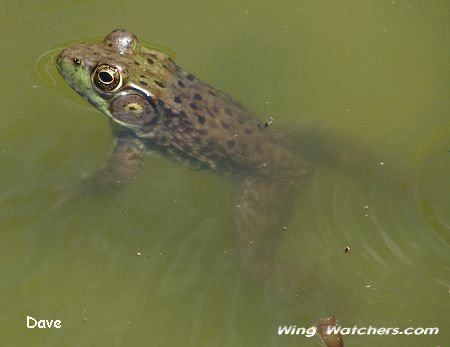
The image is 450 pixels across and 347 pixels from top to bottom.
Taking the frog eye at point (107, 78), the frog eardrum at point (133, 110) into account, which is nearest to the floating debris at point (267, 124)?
the frog eardrum at point (133, 110)

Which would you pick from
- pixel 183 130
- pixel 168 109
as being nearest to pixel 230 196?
pixel 183 130


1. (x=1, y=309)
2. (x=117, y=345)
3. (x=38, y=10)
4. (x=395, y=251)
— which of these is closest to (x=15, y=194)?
(x=1, y=309)

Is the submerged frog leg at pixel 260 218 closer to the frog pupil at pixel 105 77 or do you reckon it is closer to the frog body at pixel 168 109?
the frog body at pixel 168 109

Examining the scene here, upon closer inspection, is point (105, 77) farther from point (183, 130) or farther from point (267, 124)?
point (267, 124)

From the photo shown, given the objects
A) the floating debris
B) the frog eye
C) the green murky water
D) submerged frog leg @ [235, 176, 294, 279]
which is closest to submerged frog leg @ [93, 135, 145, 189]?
the green murky water

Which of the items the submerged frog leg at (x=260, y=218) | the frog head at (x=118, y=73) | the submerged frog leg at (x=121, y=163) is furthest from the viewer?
the submerged frog leg at (x=121, y=163)

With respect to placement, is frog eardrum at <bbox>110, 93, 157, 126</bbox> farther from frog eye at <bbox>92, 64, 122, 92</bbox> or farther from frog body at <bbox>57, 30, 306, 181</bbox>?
frog eye at <bbox>92, 64, 122, 92</bbox>
